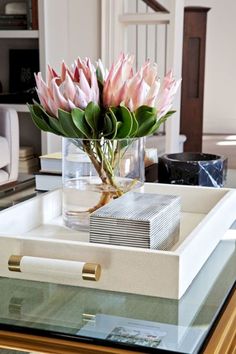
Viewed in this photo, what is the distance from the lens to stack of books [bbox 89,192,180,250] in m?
0.88

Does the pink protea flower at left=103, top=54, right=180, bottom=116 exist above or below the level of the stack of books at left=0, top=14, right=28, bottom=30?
below

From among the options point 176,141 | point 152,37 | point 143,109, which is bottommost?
point 176,141

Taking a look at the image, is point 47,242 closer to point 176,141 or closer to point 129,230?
point 129,230

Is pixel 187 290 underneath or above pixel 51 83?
underneath

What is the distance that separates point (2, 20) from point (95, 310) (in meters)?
3.31

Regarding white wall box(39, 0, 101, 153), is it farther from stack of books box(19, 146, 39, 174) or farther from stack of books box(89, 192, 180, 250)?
stack of books box(89, 192, 180, 250)

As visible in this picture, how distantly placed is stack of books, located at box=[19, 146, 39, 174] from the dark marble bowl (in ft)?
7.82

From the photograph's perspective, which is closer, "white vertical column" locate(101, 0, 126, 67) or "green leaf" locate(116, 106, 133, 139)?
"green leaf" locate(116, 106, 133, 139)

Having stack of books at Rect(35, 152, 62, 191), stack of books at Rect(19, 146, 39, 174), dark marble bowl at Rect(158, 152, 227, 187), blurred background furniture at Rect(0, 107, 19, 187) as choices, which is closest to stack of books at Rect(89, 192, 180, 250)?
dark marble bowl at Rect(158, 152, 227, 187)

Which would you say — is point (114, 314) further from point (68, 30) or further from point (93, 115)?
point (68, 30)

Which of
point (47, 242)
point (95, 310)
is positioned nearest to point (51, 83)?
point (47, 242)

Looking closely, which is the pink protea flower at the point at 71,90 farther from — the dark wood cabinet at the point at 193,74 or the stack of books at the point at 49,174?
the dark wood cabinet at the point at 193,74

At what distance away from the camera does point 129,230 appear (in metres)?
0.89

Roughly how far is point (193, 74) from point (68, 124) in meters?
3.92
